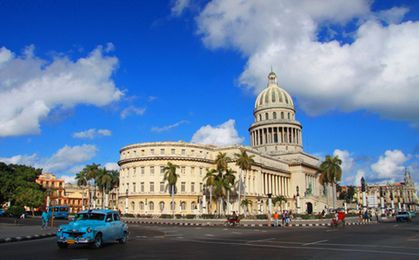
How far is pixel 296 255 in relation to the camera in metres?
15.4

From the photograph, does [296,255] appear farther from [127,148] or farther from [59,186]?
[59,186]

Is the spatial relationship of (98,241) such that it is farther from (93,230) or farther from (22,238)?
(22,238)

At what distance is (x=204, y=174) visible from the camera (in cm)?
8881

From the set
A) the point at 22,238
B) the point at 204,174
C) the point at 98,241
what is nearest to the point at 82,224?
the point at 98,241

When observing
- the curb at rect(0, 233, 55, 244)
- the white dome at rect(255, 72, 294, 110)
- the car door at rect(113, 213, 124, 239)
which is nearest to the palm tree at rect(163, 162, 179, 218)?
the curb at rect(0, 233, 55, 244)

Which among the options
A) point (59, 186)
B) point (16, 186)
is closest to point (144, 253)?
point (16, 186)

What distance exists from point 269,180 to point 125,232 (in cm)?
8265

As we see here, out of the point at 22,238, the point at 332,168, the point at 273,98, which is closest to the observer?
the point at 22,238

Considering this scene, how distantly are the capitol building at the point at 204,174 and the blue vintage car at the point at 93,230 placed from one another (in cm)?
6199

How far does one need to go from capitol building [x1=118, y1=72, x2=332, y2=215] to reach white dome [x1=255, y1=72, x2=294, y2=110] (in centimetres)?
462

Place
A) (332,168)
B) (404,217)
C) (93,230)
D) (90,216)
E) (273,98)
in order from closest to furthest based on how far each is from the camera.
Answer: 1. (93,230)
2. (90,216)
3. (404,217)
4. (332,168)
5. (273,98)

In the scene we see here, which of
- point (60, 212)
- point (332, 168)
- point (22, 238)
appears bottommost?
point (60, 212)

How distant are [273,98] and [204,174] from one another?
155 ft

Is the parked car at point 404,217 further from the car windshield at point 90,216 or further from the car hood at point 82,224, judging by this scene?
the car hood at point 82,224
